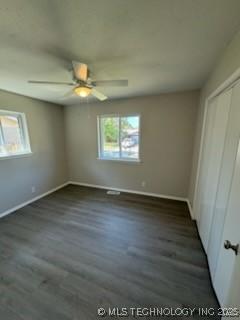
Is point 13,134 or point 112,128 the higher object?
point 112,128

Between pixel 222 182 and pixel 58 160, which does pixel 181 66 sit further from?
pixel 58 160

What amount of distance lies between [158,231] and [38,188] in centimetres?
294

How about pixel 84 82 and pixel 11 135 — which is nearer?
pixel 84 82

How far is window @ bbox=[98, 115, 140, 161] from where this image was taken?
356cm

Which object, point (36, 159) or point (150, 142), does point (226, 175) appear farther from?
point (36, 159)

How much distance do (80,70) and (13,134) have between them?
2.38 m

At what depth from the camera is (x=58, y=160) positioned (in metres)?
4.15

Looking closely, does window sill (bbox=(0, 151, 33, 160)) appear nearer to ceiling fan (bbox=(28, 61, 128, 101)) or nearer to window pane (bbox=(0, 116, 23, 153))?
window pane (bbox=(0, 116, 23, 153))

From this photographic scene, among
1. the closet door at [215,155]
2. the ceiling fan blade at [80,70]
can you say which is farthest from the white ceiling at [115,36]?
the closet door at [215,155]

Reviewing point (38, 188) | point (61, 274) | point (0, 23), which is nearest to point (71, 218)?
point (61, 274)

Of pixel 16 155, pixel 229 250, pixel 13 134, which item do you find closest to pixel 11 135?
pixel 13 134

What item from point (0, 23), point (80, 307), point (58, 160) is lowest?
point (80, 307)

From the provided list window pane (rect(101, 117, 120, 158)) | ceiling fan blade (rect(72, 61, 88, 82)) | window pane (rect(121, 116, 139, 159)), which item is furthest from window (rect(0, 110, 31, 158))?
window pane (rect(121, 116, 139, 159))

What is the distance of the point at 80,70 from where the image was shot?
1565 millimetres
